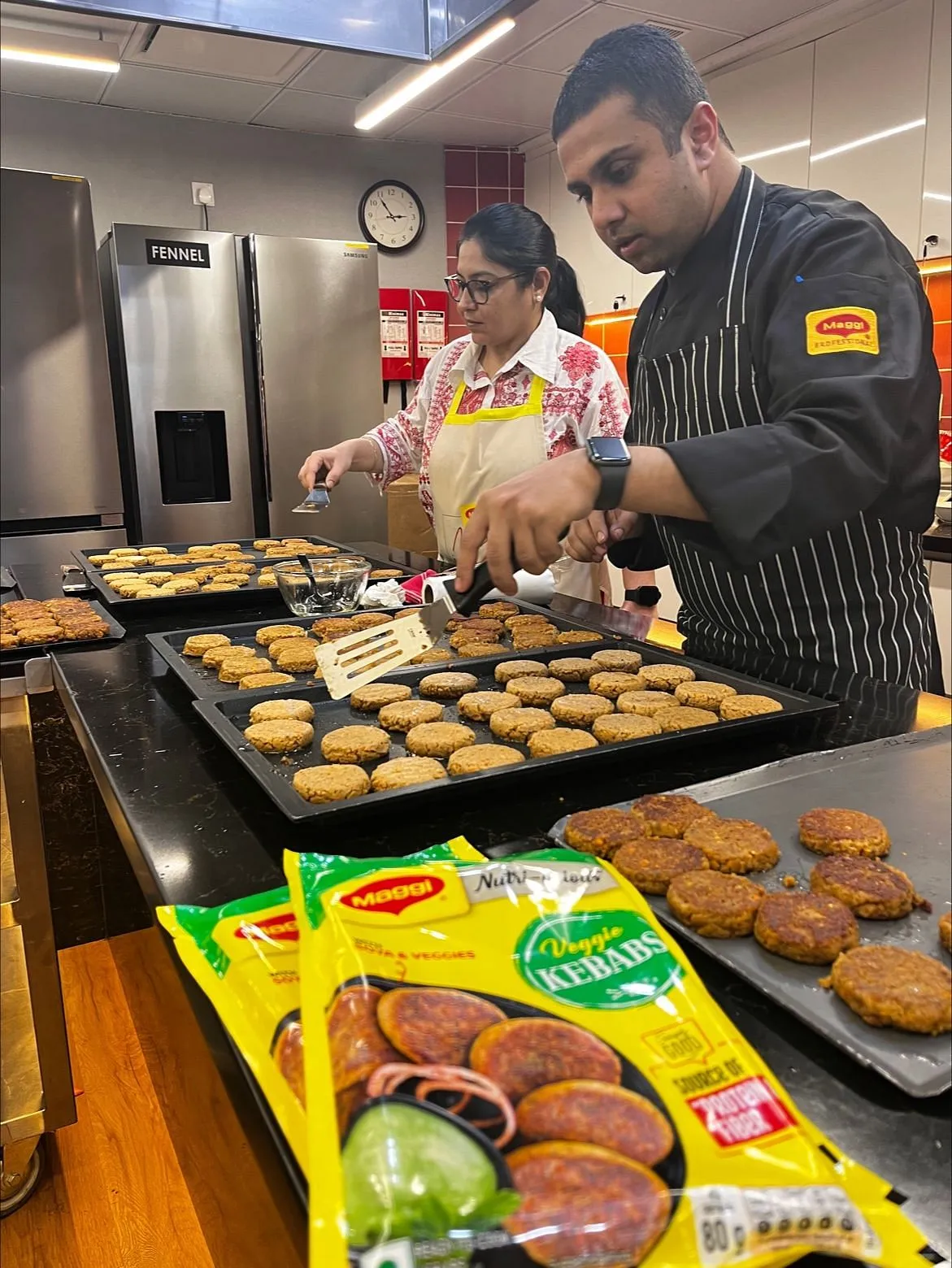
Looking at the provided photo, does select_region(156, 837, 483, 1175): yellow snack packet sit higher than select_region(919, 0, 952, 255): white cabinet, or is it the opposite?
select_region(919, 0, 952, 255): white cabinet

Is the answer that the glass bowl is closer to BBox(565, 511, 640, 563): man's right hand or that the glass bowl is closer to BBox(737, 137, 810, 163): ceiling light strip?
BBox(565, 511, 640, 563): man's right hand

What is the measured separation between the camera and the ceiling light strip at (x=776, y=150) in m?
3.74

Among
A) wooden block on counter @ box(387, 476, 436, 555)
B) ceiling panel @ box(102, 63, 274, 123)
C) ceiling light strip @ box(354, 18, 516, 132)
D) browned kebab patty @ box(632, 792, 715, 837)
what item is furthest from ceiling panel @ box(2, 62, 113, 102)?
browned kebab patty @ box(632, 792, 715, 837)

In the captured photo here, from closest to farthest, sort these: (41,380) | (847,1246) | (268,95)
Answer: (847,1246)
(41,380)
(268,95)

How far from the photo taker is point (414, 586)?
1.90m

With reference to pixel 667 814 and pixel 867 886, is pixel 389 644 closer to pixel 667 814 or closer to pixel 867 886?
pixel 667 814

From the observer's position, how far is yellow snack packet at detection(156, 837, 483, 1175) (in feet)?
1.57

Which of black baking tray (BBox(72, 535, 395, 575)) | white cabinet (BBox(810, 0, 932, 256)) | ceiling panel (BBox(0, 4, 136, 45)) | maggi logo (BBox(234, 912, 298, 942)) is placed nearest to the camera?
maggi logo (BBox(234, 912, 298, 942))

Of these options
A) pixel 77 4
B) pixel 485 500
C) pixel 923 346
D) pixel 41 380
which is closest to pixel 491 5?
pixel 77 4

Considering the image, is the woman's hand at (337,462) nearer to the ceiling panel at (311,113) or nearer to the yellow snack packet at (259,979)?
the yellow snack packet at (259,979)

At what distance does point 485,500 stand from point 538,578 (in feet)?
2.59

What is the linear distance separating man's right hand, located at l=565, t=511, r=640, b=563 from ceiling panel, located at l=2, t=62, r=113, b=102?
142 inches

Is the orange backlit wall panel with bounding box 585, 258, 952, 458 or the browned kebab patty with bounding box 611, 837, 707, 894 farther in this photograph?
the orange backlit wall panel with bounding box 585, 258, 952, 458

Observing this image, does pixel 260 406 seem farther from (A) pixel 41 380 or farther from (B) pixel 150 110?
(B) pixel 150 110
